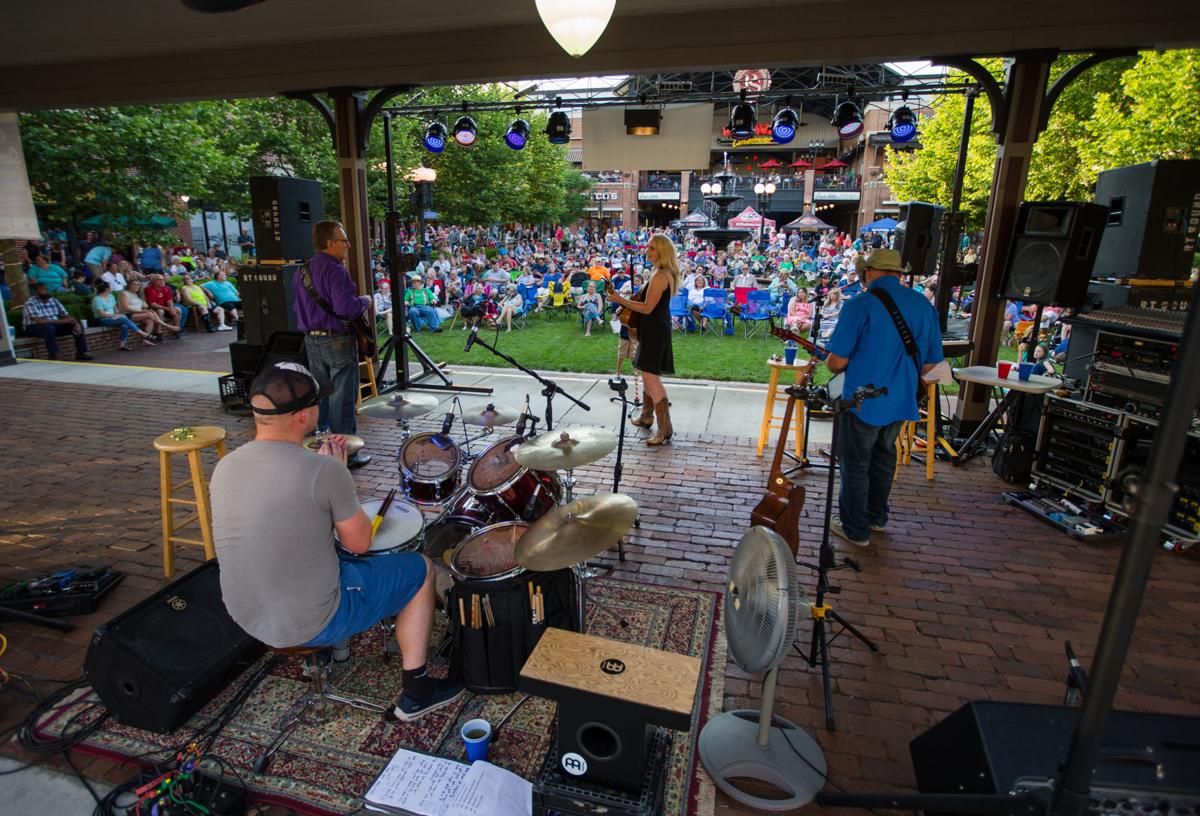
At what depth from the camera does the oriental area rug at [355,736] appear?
8.50ft

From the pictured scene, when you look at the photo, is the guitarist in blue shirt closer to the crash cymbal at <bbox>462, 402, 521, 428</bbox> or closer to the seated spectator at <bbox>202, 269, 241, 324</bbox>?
the crash cymbal at <bbox>462, 402, 521, 428</bbox>

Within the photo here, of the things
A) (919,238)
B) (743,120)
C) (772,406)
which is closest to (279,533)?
(772,406)

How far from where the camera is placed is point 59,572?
3.98 m

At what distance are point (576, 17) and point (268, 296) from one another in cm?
557

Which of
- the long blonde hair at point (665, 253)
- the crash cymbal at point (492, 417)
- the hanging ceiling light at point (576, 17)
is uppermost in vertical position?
the hanging ceiling light at point (576, 17)

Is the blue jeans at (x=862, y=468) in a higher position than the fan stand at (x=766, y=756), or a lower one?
higher

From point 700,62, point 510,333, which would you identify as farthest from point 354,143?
point 510,333

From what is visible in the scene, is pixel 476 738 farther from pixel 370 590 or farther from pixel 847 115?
pixel 847 115

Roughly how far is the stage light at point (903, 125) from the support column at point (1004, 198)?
10.7 feet

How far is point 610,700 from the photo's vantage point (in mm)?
2299

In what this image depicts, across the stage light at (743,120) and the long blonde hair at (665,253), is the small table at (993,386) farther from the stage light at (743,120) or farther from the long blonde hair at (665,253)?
the stage light at (743,120)

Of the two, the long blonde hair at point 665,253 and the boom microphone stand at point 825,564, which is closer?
the boom microphone stand at point 825,564

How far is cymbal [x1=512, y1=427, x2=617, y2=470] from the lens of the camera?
11.0 feet

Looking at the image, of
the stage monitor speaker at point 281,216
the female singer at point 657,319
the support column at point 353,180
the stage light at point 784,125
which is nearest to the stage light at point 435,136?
the support column at point 353,180
